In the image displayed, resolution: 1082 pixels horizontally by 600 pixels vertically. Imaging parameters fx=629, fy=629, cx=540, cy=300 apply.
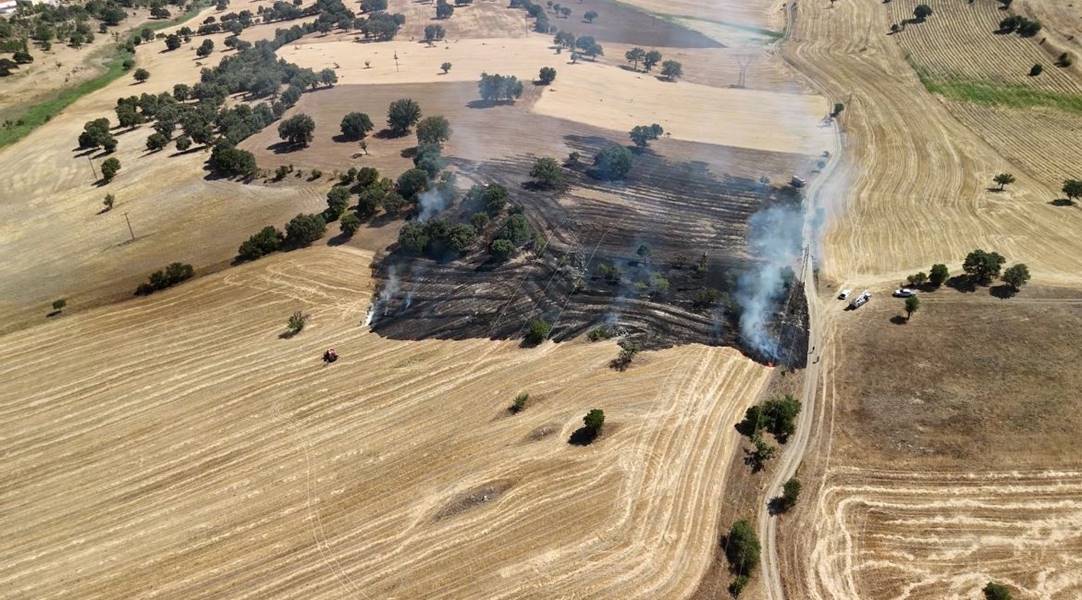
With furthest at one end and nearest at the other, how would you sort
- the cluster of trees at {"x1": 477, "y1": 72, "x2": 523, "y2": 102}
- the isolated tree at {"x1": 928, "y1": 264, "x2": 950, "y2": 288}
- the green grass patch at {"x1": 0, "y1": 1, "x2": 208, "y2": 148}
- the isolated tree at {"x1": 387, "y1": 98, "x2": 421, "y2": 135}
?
1. the cluster of trees at {"x1": 477, "y1": 72, "x2": 523, "y2": 102}
2. the green grass patch at {"x1": 0, "y1": 1, "x2": 208, "y2": 148}
3. the isolated tree at {"x1": 387, "y1": 98, "x2": 421, "y2": 135}
4. the isolated tree at {"x1": 928, "y1": 264, "x2": 950, "y2": 288}

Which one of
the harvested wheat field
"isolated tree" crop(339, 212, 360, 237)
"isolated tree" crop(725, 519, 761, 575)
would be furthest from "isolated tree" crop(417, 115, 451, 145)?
"isolated tree" crop(725, 519, 761, 575)

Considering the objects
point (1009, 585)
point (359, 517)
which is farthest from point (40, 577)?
point (1009, 585)

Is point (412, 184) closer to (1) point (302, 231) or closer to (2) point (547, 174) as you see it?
(1) point (302, 231)

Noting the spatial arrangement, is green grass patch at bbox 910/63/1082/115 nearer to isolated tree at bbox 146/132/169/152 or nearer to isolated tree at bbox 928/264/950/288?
isolated tree at bbox 928/264/950/288

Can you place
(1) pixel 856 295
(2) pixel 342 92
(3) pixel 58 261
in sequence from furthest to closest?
(2) pixel 342 92 → (3) pixel 58 261 → (1) pixel 856 295

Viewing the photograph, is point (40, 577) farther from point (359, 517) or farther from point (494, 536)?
point (494, 536)

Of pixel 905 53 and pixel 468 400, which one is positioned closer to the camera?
pixel 468 400

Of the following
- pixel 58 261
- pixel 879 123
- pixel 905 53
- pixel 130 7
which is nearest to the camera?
pixel 58 261
